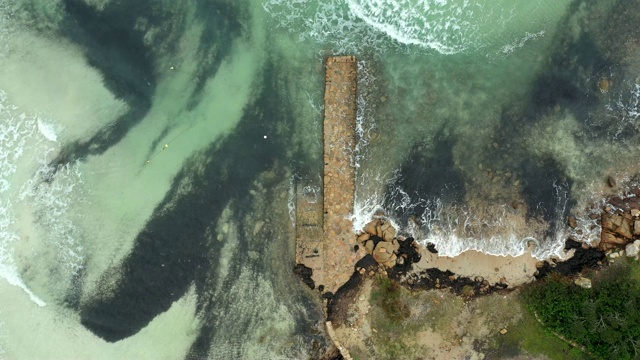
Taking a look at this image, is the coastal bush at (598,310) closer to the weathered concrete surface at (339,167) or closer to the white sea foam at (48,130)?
the weathered concrete surface at (339,167)

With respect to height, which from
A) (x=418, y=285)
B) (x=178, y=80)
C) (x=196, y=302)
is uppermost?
(x=178, y=80)

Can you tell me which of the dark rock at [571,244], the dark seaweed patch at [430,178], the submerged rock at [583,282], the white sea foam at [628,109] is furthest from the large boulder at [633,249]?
the dark seaweed patch at [430,178]

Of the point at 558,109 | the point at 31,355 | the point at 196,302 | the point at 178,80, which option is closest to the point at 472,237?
the point at 558,109

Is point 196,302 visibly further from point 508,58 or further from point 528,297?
point 508,58

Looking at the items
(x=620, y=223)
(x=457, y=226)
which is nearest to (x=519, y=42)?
(x=457, y=226)

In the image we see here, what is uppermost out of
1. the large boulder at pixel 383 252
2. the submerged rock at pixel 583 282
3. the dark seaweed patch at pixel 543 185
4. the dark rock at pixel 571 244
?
the large boulder at pixel 383 252

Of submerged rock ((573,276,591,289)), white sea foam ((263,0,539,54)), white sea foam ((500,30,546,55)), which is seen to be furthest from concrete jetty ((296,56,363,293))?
submerged rock ((573,276,591,289))
